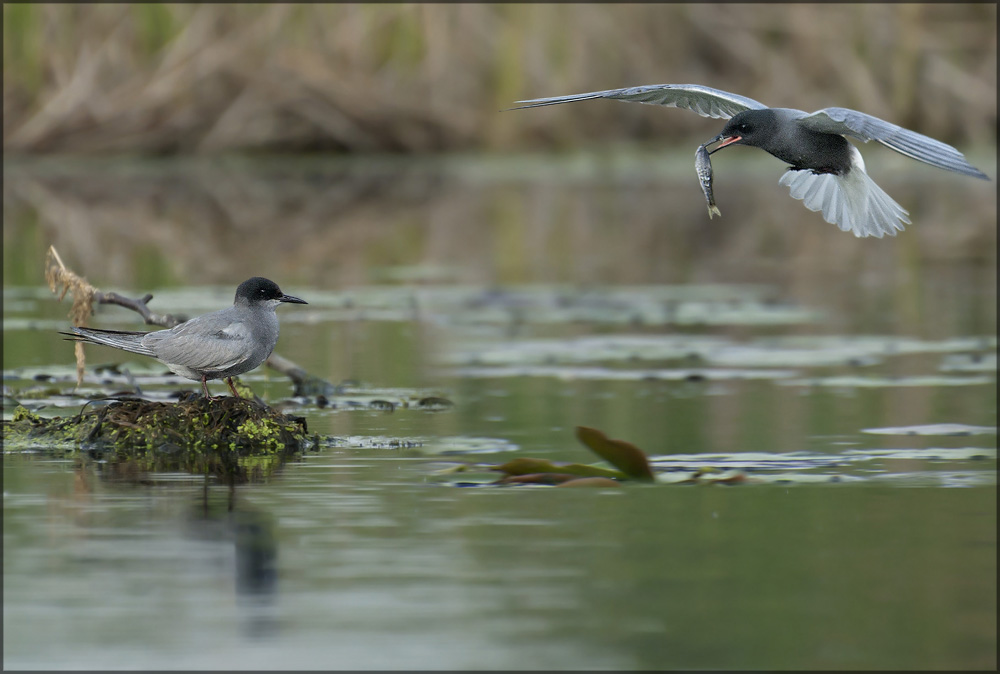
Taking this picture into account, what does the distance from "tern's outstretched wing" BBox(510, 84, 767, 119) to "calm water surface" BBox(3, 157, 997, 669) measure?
3.97 feet

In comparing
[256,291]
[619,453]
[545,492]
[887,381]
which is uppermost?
[256,291]

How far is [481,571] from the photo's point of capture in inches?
186

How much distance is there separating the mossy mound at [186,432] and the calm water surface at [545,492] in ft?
0.80

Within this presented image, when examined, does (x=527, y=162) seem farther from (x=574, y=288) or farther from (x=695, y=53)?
(x=574, y=288)

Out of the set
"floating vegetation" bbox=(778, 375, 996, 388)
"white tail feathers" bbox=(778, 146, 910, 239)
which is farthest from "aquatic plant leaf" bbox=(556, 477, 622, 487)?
"floating vegetation" bbox=(778, 375, 996, 388)

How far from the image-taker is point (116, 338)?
22.7 feet

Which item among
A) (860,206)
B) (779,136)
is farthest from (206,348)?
(860,206)

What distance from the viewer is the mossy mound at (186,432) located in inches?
261

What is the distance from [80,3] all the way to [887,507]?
20.8 meters

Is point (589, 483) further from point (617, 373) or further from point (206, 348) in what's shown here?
point (617, 373)

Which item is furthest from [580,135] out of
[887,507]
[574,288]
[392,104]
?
[887,507]

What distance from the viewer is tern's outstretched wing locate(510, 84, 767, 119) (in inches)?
249

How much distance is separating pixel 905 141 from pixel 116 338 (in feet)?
9.84

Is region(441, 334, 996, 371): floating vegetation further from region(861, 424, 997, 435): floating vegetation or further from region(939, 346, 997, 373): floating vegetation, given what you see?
region(861, 424, 997, 435): floating vegetation
